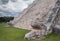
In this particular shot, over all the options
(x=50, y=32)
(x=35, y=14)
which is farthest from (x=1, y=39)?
(x=35, y=14)

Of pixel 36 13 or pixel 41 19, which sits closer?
pixel 41 19

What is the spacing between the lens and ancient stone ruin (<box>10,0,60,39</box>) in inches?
590

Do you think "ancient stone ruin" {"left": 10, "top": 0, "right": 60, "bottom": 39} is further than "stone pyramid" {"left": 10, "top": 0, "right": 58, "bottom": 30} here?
No

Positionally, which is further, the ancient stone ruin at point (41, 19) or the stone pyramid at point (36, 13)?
A: the stone pyramid at point (36, 13)

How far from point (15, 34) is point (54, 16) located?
373cm

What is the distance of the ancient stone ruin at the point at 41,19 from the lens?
14984 millimetres

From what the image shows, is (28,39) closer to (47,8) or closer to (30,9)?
(47,8)

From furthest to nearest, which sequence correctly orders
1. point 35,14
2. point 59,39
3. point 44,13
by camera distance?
point 35,14
point 44,13
point 59,39

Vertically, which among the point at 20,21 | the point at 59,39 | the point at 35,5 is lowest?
the point at 59,39

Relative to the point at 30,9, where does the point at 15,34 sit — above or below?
below

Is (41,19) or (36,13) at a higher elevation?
(36,13)

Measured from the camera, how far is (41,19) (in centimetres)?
1861

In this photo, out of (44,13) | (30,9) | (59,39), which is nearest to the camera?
(59,39)

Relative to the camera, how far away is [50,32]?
1520cm
